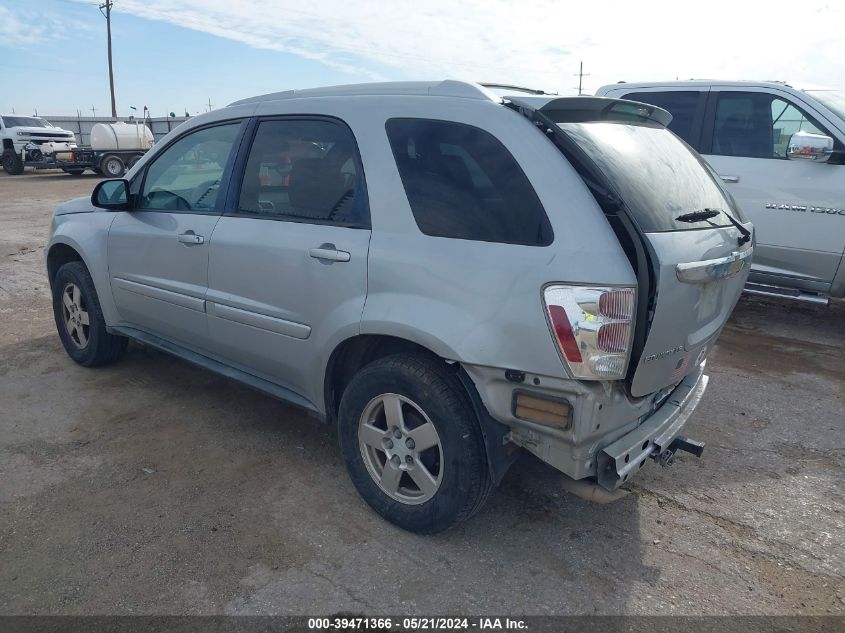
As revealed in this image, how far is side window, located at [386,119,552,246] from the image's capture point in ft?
8.36

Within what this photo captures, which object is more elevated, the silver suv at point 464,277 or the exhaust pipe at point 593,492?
the silver suv at point 464,277

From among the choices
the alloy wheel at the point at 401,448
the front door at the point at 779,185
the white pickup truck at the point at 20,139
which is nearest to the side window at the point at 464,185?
the alloy wheel at the point at 401,448

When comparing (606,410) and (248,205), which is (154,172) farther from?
(606,410)

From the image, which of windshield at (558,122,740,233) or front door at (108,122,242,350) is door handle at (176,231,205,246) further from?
windshield at (558,122,740,233)

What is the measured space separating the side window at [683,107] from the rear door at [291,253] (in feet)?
13.8

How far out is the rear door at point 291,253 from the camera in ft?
9.99

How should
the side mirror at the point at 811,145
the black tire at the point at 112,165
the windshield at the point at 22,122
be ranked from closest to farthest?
the side mirror at the point at 811,145, the black tire at the point at 112,165, the windshield at the point at 22,122

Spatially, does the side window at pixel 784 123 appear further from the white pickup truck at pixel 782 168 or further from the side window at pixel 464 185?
the side window at pixel 464 185

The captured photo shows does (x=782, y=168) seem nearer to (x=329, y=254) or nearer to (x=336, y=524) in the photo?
(x=329, y=254)

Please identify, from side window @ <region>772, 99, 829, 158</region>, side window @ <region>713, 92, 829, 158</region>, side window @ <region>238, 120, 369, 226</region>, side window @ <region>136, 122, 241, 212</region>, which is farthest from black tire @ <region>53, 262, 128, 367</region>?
side window @ <region>772, 99, 829, 158</region>

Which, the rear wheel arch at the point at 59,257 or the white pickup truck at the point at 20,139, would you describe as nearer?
the rear wheel arch at the point at 59,257

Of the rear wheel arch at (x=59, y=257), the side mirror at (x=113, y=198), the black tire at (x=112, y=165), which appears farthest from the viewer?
the black tire at (x=112, y=165)

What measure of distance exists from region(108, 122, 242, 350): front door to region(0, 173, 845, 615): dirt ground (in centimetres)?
61

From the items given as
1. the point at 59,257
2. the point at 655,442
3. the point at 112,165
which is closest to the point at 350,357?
the point at 655,442
